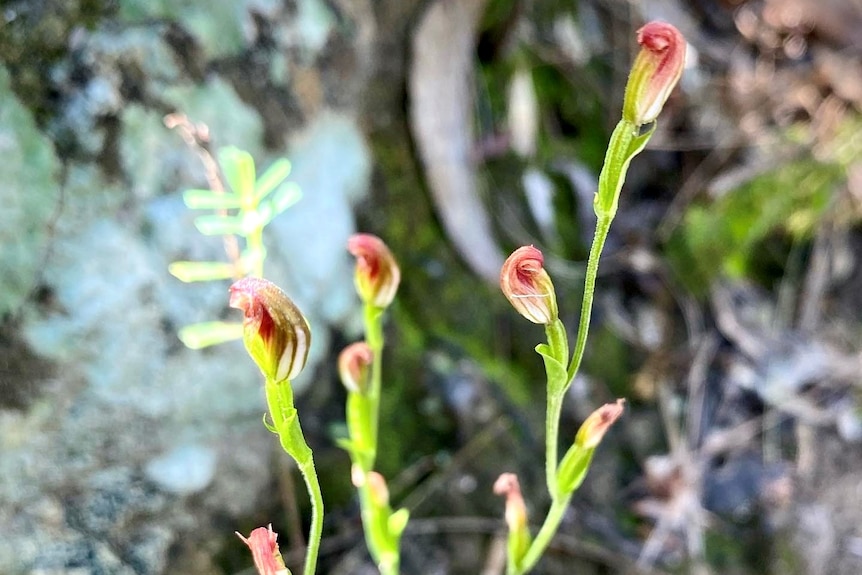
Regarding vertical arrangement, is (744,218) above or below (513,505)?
above

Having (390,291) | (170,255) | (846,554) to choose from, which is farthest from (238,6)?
(846,554)

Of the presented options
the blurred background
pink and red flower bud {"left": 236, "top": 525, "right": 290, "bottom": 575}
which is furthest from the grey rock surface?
pink and red flower bud {"left": 236, "top": 525, "right": 290, "bottom": 575}

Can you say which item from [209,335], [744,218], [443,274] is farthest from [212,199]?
[744,218]

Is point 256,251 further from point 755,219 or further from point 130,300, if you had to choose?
point 755,219

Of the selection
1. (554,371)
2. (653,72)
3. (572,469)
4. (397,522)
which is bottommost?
(397,522)

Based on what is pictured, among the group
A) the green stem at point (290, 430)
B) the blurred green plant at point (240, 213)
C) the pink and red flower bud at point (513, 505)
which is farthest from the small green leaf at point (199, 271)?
the pink and red flower bud at point (513, 505)

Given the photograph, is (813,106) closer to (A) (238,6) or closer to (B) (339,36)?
(B) (339,36)

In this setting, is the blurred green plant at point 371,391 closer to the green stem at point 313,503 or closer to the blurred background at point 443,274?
the green stem at point 313,503

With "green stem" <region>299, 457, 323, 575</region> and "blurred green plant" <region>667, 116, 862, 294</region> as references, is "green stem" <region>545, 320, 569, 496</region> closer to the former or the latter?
"green stem" <region>299, 457, 323, 575</region>
